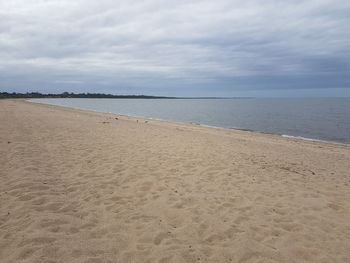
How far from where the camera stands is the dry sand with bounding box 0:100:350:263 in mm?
3891

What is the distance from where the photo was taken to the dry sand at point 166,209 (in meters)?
3.89

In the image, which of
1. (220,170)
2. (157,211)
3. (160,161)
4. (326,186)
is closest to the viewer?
(157,211)

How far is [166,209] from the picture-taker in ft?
17.5

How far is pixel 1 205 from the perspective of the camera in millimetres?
5043

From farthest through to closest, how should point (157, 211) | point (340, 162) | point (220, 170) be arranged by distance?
point (340, 162) < point (220, 170) < point (157, 211)

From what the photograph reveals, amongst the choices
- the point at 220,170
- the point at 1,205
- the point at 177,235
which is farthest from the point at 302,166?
the point at 1,205

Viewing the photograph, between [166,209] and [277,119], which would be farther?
[277,119]

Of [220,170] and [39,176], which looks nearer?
[39,176]

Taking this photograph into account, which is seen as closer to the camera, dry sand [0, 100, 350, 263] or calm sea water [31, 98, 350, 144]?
dry sand [0, 100, 350, 263]

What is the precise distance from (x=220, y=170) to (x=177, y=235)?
4.08 meters

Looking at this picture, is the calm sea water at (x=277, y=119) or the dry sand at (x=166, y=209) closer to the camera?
the dry sand at (x=166, y=209)

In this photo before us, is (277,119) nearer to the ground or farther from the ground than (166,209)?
farther from the ground

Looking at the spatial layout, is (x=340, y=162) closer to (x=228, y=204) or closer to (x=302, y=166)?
(x=302, y=166)

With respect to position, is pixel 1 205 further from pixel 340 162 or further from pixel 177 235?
pixel 340 162
